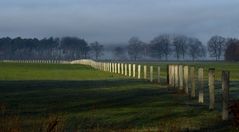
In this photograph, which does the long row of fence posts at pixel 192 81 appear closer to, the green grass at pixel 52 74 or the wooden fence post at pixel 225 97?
the wooden fence post at pixel 225 97

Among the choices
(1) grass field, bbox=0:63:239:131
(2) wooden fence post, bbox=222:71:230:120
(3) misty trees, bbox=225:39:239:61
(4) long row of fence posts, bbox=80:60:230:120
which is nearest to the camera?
(1) grass field, bbox=0:63:239:131

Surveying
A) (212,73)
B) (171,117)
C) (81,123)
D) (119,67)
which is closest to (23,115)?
(81,123)

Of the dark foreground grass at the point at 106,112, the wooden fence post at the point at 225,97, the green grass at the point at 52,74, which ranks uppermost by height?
the wooden fence post at the point at 225,97

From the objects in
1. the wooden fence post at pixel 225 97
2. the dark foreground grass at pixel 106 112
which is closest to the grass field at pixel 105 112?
the dark foreground grass at pixel 106 112

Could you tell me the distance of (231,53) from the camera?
167125 mm

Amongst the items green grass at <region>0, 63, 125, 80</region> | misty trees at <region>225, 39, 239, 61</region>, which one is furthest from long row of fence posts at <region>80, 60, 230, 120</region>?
misty trees at <region>225, 39, 239, 61</region>

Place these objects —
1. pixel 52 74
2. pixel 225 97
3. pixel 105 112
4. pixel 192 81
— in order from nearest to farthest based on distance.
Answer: pixel 225 97, pixel 105 112, pixel 192 81, pixel 52 74

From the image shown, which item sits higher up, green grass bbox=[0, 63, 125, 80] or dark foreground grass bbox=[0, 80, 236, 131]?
dark foreground grass bbox=[0, 80, 236, 131]

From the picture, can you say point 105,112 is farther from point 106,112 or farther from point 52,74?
point 52,74

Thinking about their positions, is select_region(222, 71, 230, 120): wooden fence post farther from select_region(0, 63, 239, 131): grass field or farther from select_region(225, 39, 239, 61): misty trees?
select_region(225, 39, 239, 61): misty trees

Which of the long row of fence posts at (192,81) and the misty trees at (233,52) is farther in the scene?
the misty trees at (233,52)

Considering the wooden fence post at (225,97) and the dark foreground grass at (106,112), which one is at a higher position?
the wooden fence post at (225,97)

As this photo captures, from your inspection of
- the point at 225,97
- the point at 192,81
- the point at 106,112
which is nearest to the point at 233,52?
the point at 192,81

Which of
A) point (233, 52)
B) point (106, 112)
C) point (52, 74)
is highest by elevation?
point (106, 112)
